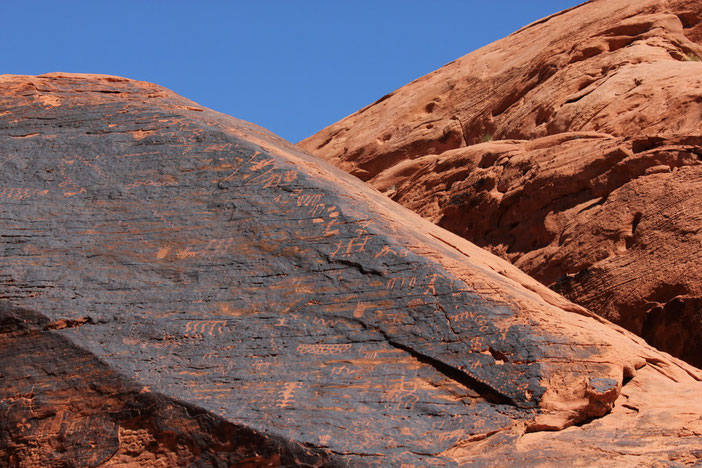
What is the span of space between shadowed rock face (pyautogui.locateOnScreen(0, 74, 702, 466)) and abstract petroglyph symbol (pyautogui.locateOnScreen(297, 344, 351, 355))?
0.04 ft

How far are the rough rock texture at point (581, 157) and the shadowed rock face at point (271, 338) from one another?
2.08 meters

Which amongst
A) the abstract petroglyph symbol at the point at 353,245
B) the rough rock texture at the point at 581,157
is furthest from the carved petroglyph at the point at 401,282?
the rough rock texture at the point at 581,157

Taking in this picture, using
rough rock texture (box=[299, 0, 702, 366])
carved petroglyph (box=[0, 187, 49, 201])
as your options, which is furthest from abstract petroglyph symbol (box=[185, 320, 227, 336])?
rough rock texture (box=[299, 0, 702, 366])

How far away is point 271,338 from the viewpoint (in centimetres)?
654

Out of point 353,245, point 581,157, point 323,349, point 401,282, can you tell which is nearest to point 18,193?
point 353,245

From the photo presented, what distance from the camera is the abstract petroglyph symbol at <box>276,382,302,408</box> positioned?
610 centimetres

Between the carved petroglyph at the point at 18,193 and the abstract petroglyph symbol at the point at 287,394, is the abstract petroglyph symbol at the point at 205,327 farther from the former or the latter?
the carved petroglyph at the point at 18,193

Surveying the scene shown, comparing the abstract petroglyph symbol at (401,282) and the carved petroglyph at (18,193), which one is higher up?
the carved petroglyph at (18,193)

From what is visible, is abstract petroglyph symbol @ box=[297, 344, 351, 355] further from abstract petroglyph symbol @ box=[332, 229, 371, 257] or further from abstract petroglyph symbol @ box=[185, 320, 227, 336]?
abstract petroglyph symbol @ box=[332, 229, 371, 257]

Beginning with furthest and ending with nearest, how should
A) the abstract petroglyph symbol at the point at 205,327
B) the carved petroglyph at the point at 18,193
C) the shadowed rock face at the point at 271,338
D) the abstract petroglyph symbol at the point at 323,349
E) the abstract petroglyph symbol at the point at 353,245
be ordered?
1. the carved petroglyph at the point at 18,193
2. the abstract petroglyph symbol at the point at 353,245
3. the abstract petroglyph symbol at the point at 205,327
4. the abstract petroglyph symbol at the point at 323,349
5. the shadowed rock face at the point at 271,338


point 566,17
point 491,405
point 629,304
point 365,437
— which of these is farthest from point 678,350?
point 566,17

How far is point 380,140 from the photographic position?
1672cm

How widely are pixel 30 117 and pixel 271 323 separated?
3.87 meters

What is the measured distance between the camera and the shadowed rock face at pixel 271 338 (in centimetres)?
595
